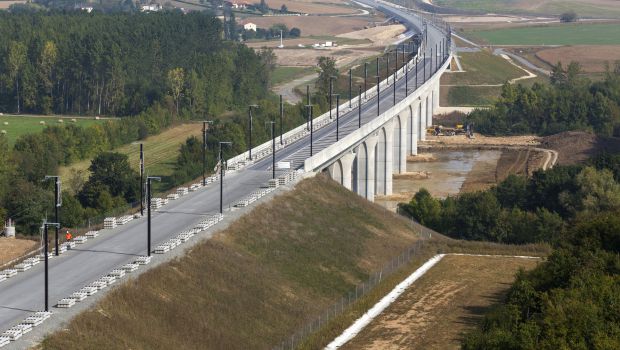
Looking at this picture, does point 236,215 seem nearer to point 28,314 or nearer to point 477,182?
point 28,314

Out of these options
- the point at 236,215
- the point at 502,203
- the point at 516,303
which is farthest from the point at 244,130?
the point at 516,303

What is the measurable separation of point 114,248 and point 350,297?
17.9 meters

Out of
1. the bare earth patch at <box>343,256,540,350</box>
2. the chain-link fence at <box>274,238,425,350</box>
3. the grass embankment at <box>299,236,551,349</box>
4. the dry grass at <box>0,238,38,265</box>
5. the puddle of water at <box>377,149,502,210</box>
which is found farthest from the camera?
the puddle of water at <box>377,149,502,210</box>

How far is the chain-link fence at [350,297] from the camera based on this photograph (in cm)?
8828

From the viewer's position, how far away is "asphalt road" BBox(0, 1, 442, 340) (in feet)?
273

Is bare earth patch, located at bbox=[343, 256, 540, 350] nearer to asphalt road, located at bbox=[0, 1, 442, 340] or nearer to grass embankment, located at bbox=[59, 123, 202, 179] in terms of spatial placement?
asphalt road, located at bbox=[0, 1, 442, 340]

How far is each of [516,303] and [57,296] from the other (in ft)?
96.0

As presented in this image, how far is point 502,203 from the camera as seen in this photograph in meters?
145

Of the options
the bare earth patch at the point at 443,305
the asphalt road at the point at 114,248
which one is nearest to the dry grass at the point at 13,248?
the asphalt road at the point at 114,248

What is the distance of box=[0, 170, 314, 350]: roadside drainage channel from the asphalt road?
0.98 metres

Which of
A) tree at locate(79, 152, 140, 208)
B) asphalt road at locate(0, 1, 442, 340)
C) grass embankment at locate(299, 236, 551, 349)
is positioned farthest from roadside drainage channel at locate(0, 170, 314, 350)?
tree at locate(79, 152, 140, 208)

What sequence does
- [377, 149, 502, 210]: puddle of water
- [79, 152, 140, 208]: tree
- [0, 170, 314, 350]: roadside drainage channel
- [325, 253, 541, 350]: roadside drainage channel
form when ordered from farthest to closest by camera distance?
1. [377, 149, 502, 210]: puddle of water
2. [79, 152, 140, 208]: tree
3. [325, 253, 541, 350]: roadside drainage channel
4. [0, 170, 314, 350]: roadside drainage channel

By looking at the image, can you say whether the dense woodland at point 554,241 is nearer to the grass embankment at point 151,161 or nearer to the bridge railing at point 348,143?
the bridge railing at point 348,143

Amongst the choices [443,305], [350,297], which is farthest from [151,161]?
[443,305]
